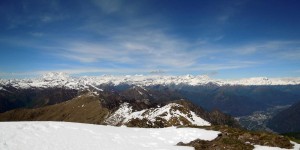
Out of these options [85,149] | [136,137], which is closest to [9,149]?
[85,149]

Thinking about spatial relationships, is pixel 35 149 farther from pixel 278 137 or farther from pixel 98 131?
pixel 278 137

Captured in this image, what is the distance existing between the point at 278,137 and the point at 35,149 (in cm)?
2280

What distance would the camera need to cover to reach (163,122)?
18188 centimetres

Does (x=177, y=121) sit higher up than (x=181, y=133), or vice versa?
(x=181, y=133)

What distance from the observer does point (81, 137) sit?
82.5 ft

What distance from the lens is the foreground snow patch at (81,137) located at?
21.7 m

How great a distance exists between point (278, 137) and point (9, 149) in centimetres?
2449

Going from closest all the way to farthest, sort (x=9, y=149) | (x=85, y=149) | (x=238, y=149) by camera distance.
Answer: (x=9, y=149) → (x=85, y=149) → (x=238, y=149)

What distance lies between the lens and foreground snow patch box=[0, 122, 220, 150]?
2166 cm

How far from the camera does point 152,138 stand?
29.1 m

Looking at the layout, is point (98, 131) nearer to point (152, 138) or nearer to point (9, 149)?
point (152, 138)

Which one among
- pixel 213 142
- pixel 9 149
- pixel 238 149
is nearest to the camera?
pixel 9 149

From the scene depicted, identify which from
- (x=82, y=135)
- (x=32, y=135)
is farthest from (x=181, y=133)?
(x=32, y=135)

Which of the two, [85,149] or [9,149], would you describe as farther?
[85,149]
